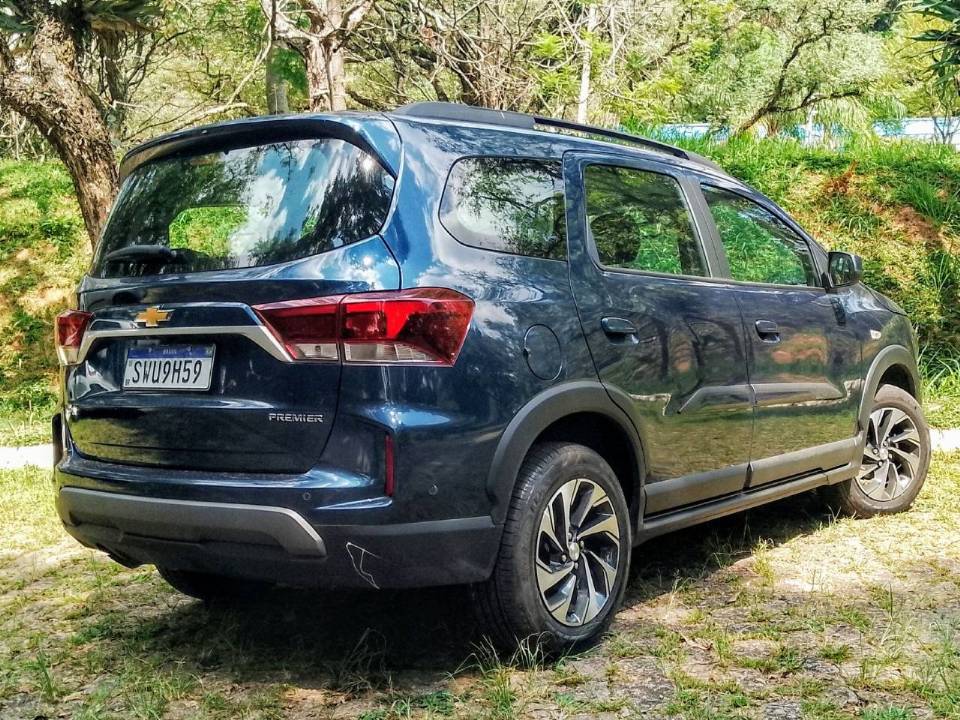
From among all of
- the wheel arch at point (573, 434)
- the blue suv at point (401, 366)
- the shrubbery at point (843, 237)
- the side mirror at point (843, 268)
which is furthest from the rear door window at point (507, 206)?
the shrubbery at point (843, 237)

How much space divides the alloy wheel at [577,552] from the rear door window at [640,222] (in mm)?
897

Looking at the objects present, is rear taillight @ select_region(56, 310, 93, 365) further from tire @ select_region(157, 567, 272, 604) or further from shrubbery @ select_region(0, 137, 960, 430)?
shrubbery @ select_region(0, 137, 960, 430)

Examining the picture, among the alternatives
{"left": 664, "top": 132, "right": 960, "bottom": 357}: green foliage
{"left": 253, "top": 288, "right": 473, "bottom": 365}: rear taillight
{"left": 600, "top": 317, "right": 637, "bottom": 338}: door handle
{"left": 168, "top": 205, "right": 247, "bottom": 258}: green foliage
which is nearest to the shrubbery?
{"left": 664, "top": 132, "right": 960, "bottom": 357}: green foliage

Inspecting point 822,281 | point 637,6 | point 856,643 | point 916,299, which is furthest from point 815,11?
point 856,643

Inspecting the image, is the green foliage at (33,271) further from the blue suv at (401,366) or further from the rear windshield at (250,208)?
the rear windshield at (250,208)

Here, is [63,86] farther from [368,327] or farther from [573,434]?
[368,327]

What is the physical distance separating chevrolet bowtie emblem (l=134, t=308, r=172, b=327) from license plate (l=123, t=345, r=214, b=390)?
8 centimetres

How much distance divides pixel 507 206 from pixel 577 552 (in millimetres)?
1217

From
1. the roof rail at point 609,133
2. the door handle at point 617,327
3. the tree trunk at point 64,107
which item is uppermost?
the tree trunk at point 64,107

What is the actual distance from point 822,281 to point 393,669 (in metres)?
2.89

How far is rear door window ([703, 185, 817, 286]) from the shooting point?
4832 millimetres

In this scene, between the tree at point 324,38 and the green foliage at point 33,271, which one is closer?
the tree at point 324,38

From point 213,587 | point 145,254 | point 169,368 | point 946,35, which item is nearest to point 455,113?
point 145,254

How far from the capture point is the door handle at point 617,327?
3859 millimetres
